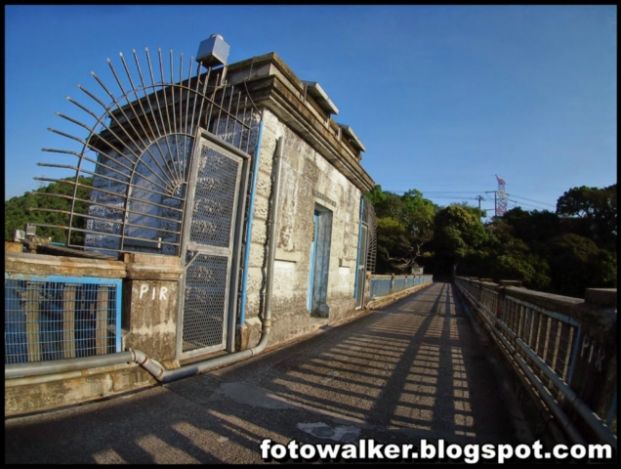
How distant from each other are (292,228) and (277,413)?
11.2ft

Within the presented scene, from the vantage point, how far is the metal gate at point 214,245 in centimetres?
431

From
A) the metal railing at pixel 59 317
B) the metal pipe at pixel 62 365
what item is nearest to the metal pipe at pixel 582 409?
the metal pipe at pixel 62 365

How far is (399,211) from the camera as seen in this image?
4941 centimetres

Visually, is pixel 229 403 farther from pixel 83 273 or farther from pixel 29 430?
pixel 83 273

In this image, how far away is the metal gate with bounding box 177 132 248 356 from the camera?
4.31 meters

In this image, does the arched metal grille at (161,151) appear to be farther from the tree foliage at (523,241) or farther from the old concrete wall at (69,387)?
the tree foliage at (523,241)

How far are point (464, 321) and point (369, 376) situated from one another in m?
6.95

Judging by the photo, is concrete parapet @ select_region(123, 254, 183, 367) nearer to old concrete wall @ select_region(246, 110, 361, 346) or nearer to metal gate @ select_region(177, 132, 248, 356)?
metal gate @ select_region(177, 132, 248, 356)

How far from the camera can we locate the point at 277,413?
3.00 m

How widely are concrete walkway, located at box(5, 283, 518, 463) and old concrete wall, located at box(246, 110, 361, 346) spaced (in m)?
1.01

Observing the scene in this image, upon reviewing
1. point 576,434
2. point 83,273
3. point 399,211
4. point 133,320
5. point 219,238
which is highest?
point 399,211

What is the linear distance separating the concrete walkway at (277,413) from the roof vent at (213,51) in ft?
14.7

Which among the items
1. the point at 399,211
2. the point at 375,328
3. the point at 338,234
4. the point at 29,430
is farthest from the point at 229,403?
the point at 399,211

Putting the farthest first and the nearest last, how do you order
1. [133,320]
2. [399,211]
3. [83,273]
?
[399,211], [133,320], [83,273]
